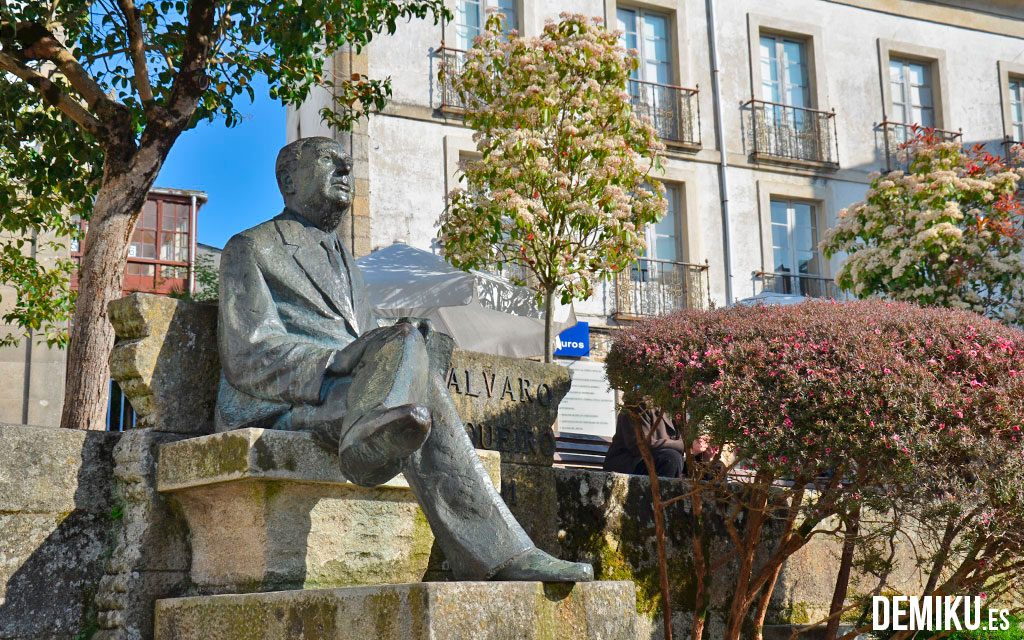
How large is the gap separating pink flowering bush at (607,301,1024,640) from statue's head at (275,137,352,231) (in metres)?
2.16

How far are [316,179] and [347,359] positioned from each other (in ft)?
2.77

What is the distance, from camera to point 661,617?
659 centimetres

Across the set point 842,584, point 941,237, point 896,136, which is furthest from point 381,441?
point 896,136

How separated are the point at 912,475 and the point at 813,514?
0.66m

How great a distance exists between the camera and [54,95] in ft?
29.6

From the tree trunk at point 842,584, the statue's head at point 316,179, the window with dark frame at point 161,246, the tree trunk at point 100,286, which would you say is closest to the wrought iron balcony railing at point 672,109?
the window with dark frame at point 161,246

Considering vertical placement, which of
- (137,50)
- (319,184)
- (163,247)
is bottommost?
(319,184)

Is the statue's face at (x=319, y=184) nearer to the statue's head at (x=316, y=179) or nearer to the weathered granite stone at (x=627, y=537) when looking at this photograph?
the statue's head at (x=316, y=179)

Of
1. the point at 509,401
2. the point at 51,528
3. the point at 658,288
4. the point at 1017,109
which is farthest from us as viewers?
the point at 1017,109

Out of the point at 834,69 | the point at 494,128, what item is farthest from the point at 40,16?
the point at 834,69

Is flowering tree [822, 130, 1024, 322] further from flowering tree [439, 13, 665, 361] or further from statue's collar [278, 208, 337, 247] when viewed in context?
statue's collar [278, 208, 337, 247]

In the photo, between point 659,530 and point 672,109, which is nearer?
point 659,530

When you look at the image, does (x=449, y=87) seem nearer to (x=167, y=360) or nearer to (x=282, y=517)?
(x=167, y=360)

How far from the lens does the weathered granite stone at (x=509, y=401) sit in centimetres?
595
